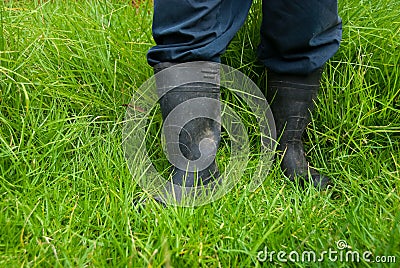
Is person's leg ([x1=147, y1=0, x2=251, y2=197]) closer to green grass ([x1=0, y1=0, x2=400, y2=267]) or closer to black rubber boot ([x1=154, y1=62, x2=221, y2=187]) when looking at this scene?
black rubber boot ([x1=154, y1=62, x2=221, y2=187])

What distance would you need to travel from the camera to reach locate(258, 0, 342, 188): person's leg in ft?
4.61

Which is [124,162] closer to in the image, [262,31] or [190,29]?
[190,29]

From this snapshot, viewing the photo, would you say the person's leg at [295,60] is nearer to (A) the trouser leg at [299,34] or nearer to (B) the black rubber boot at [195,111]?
(A) the trouser leg at [299,34]

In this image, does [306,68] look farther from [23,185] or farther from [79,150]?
[23,185]

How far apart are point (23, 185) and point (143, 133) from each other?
0.36m

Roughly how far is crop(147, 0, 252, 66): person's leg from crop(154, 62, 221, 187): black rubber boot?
3cm

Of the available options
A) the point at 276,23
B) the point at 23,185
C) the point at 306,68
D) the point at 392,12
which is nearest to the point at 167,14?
the point at 276,23

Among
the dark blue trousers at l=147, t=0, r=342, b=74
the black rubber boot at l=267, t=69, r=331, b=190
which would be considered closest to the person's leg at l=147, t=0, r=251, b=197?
the dark blue trousers at l=147, t=0, r=342, b=74

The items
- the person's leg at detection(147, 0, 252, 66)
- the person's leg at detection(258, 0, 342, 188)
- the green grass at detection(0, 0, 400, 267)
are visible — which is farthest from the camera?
the person's leg at detection(258, 0, 342, 188)

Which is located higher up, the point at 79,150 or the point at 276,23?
the point at 276,23

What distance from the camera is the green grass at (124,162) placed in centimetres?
113

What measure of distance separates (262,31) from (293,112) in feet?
0.83

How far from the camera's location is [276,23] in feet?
4.73

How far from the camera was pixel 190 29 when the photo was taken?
1.30 m
